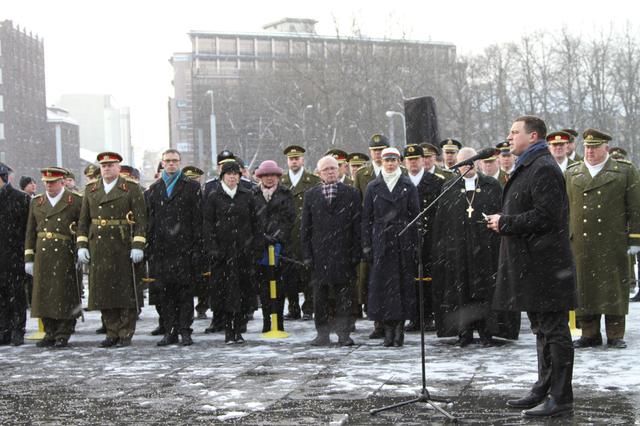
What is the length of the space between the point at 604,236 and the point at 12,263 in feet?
21.6

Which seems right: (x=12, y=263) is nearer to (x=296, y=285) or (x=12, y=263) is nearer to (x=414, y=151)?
(x=296, y=285)

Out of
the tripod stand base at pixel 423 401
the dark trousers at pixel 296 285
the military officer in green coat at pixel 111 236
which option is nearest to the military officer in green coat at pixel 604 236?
the tripod stand base at pixel 423 401

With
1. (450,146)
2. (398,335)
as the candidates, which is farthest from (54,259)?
(450,146)

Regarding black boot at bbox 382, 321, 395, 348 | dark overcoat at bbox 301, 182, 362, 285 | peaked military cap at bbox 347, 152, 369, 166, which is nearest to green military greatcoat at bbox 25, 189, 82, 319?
dark overcoat at bbox 301, 182, 362, 285

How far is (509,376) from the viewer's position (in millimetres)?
9008

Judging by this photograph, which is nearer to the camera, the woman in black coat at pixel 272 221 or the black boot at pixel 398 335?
the black boot at pixel 398 335

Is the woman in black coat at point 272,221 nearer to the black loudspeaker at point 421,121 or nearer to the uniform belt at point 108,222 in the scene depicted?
the uniform belt at point 108,222

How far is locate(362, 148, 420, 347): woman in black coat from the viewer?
11.4m

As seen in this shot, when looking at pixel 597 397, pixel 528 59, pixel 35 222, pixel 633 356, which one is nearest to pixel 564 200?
pixel 597 397

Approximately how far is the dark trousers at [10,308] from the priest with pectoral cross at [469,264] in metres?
4.76

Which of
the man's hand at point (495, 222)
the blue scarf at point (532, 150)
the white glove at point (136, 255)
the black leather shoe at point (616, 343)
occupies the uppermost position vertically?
the blue scarf at point (532, 150)

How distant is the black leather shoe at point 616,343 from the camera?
10.7 metres

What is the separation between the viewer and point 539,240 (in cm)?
761

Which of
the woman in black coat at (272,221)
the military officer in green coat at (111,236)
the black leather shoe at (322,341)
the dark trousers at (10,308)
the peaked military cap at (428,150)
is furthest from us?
the peaked military cap at (428,150)
